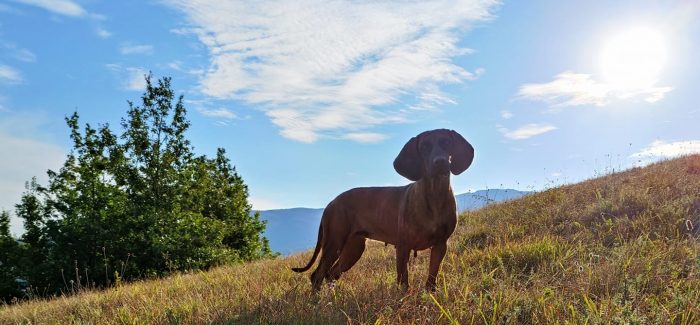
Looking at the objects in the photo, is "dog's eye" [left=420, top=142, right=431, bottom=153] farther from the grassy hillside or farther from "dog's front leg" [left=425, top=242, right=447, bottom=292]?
the grassy hillside

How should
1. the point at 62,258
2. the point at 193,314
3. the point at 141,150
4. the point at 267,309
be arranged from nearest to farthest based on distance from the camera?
the point at 267,309 → the point at 193,314 → the point at 62,258 → the point at 141,150

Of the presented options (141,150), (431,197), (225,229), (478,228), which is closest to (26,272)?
(141,150)

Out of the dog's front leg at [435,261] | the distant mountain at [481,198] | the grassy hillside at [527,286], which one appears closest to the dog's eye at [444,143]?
the dog's front leg at [435,261]

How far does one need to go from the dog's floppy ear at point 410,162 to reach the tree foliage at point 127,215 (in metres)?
18.4

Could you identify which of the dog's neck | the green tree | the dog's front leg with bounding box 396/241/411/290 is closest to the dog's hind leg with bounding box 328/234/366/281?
the dog's front leg with bounding box 396/241/411/290

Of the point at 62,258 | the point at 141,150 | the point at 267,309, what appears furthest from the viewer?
the point at 141,150

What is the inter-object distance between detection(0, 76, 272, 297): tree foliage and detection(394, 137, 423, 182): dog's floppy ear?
18.4 m

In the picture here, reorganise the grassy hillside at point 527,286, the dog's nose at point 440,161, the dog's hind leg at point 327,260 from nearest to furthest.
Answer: the grassy hillside at point 527,286, the dog's nose at point 440,161, the dog's hind leg at point 327,260

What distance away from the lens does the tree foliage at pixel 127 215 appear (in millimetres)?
22438

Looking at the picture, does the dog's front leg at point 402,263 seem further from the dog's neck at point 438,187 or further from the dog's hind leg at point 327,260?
the dog's hind leg at point 327,260

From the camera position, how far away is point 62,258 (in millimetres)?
22281

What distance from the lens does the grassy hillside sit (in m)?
3.25

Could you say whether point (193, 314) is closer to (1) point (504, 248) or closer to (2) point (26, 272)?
(1) point (504, 248)

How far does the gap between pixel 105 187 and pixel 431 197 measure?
81.2 ft
